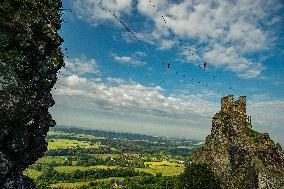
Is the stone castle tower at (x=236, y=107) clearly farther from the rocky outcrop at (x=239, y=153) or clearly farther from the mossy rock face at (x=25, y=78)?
the mossy rock face at (x=25, y=78)

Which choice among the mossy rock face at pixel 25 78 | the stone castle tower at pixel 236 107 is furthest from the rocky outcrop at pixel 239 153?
the mossy rock face at pixel 25 78

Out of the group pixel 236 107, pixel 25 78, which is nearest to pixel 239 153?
pixel 236 107

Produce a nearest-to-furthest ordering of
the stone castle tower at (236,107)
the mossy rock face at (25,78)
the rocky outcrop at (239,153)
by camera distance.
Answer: the mossy rock face at (25,78), the rocky outcrop at (239,153), the stone castle tower at (236,107)

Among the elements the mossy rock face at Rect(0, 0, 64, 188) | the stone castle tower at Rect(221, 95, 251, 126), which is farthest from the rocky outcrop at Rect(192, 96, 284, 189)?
the mossy rock face at Rect(0, 0, 64, 188)

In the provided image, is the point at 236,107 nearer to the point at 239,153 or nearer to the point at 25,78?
the point at 239,153

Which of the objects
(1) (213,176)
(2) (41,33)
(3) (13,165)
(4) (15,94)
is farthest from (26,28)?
(1) (213,176)

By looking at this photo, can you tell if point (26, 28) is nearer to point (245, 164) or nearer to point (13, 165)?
point (13, 165)

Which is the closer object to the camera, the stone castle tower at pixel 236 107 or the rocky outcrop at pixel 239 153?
the rocky outcrop at pixel 239 153

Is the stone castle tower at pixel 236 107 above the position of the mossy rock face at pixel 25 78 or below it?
above
